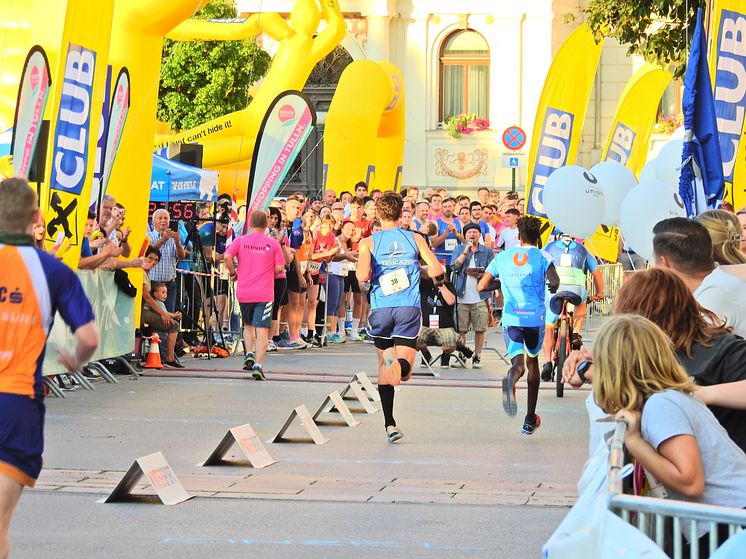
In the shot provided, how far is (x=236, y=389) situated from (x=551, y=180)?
400cm

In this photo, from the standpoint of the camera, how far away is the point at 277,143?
20.6 meters

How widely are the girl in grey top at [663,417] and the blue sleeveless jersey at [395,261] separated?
6.87m

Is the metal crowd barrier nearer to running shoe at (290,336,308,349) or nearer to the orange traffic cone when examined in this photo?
the orange traffic cone

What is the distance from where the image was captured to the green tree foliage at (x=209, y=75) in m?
40.6

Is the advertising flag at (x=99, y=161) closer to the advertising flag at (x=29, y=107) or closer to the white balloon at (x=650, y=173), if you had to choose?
the advertising flag at (x=29, y=107)

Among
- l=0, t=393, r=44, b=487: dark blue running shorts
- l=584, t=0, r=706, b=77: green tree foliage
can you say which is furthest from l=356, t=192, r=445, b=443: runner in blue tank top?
l=584, t=0, r=706, b=77: green tree foliage

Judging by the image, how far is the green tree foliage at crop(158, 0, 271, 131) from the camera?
40.6 m

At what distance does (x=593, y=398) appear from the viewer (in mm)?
4785

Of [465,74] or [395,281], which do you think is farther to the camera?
[465,74]

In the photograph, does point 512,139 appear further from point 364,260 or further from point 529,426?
point 364,260

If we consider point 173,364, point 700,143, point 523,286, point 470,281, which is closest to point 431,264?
point 523,286

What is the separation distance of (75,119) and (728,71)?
5.71 meters

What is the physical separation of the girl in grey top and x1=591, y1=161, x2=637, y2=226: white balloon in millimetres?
11110

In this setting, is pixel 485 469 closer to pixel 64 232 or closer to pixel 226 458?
pixel 226 458
